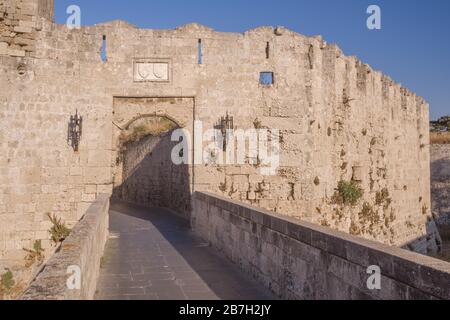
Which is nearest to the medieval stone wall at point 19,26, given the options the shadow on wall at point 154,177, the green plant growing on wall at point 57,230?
the green plant growing on wall at point 57,230

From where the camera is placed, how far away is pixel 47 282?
3.01 m

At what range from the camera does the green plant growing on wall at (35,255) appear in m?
10.3

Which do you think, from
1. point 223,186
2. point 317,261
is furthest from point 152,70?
point 317,261

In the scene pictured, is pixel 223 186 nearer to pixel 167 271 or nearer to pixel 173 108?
pixel 173 108

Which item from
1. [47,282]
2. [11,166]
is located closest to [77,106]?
[11,166]

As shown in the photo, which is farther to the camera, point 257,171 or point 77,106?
point 257,171

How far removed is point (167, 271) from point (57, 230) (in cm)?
510

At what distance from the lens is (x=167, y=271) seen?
21.7 ft

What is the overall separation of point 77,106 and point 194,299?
24.1 feet

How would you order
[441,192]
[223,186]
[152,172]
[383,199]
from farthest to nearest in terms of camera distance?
[441,192], [152,172], [383,199], [223,186]

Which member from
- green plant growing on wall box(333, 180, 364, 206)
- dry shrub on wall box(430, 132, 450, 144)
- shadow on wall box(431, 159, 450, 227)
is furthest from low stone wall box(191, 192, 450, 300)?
dry shrub on wall box(430, 132, 450, 144)

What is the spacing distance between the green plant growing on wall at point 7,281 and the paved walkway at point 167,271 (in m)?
2.62
